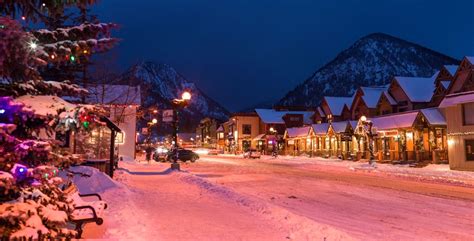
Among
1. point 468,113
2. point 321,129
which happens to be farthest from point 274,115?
point 468,113

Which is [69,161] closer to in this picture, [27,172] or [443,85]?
[27,172]

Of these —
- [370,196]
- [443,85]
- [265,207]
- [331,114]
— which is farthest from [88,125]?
[331,114]

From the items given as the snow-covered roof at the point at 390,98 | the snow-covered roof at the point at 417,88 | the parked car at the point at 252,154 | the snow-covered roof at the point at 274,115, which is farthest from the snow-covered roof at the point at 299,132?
the snow-covered roof at the point at 417,88

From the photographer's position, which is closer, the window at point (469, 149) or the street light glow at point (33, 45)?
the street light glow at point (33, 45)

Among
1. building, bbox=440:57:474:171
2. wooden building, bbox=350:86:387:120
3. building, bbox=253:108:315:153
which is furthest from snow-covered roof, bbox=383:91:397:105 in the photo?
building, bbox=253:108:315:153

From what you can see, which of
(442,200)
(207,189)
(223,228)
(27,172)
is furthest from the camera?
(207,189)

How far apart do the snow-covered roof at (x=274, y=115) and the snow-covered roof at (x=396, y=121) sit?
39.5 metres

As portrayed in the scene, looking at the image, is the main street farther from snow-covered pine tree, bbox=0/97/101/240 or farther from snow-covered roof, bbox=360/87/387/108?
snow-covered roof, bbox=360/87/387/108

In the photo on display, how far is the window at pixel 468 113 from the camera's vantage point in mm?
30484

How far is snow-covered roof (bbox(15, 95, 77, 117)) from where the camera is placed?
4.61 metres

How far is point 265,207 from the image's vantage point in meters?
10.9

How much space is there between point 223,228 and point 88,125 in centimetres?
480

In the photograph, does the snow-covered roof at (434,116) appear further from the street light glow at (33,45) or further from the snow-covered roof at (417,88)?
the street light glow at (33,45)

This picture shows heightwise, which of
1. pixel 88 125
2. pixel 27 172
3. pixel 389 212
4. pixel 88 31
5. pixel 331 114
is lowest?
pixel 389 212
